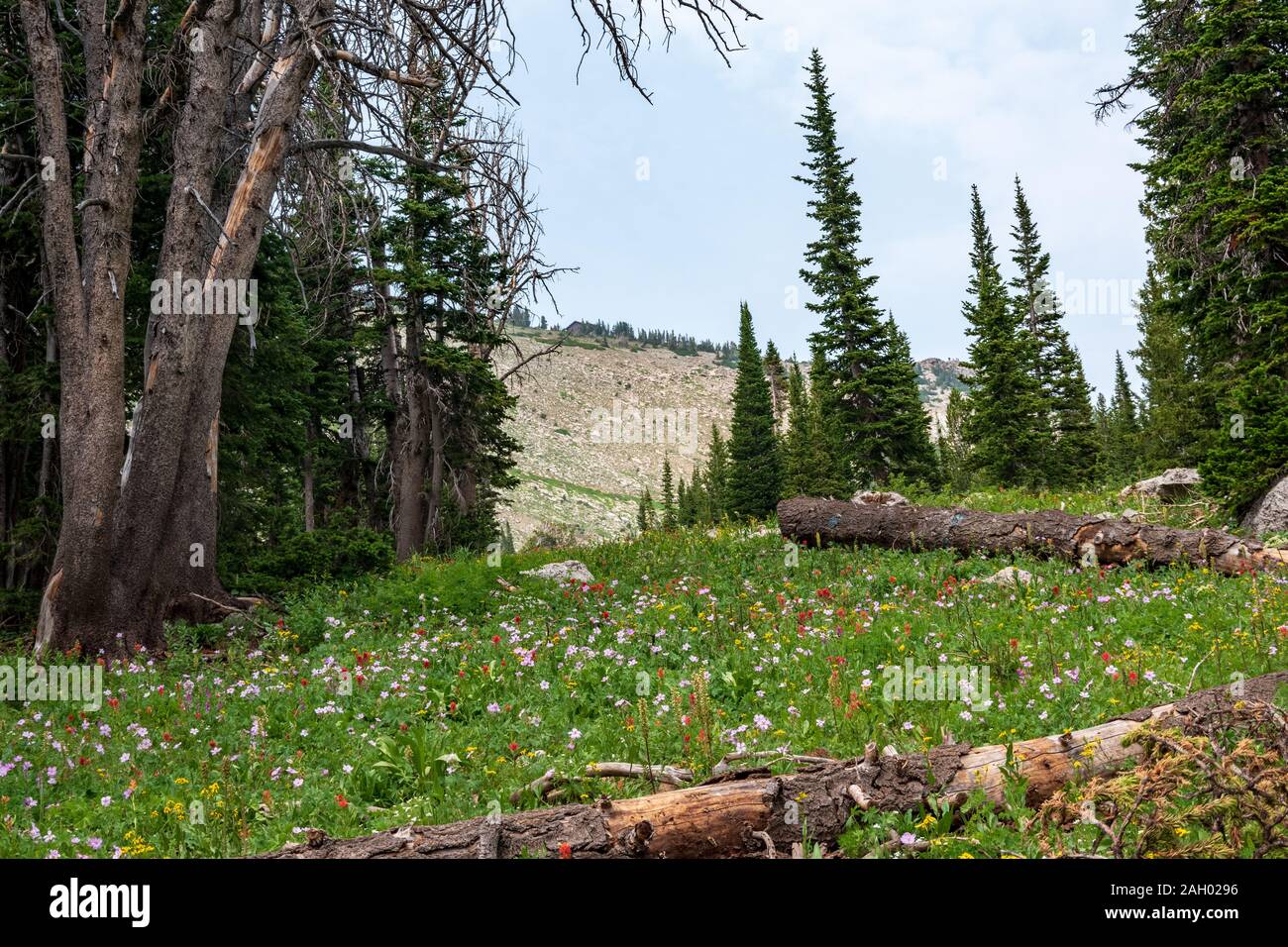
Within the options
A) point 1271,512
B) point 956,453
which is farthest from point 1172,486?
point 956,453

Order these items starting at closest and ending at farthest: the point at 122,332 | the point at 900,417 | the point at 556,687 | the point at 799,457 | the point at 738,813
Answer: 1. the point at 738,813
2. the point at 556,687
3. the point at 122,332
4. the point at 900,417
5. the point at 799,457

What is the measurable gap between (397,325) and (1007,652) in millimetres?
22578

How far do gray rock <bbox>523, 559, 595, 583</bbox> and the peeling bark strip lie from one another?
3967 millimetres

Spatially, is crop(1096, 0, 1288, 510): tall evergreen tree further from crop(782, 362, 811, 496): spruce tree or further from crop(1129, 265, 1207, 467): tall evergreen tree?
crop(782, 362, 811, 496): spruce tree

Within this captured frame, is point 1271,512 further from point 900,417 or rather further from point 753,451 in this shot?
point 753,451

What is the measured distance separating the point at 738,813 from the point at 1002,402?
3555 cm

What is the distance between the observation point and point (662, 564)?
11.7 metres

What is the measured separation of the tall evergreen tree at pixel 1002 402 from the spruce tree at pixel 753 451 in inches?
707

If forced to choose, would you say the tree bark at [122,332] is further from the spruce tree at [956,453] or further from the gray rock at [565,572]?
the spruce tree at [956,453]

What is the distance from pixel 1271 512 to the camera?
41.0 ft

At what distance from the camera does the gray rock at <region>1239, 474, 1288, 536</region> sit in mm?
12242

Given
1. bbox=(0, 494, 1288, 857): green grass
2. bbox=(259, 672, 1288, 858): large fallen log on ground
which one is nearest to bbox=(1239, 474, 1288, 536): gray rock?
bbox=(0, 494, 1288, 857): green grass

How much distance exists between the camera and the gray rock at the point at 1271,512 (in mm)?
12242

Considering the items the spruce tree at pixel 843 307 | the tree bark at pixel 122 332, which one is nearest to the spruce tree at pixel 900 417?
the spruce tree at pixel 843 307
